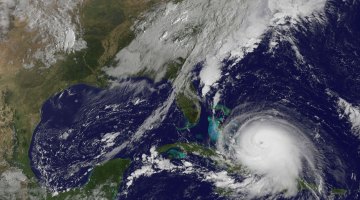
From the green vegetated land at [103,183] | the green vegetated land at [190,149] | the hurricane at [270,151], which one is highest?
the hurricane at [270,151]

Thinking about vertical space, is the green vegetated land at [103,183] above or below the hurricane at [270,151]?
below

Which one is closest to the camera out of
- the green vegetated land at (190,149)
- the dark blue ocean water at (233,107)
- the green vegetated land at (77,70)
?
the dark blue ocean water at (233,107)

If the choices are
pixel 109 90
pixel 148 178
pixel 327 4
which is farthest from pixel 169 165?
pixel 327 4

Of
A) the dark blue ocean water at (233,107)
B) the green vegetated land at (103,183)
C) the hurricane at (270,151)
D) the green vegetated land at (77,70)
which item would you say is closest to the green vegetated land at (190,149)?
the dark blue ocean water at (233,107)

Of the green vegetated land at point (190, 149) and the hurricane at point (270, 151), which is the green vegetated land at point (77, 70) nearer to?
the green vegetated land at point (190, 149)

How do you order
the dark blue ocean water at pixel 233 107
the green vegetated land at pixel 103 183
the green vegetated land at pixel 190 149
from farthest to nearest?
the green vegetated land at pixel 103 183
the green vegetated land at pixel 190 149
the dark blue ocean water at pixel 233 107

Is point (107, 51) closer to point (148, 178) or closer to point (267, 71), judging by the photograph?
point (148, 178)

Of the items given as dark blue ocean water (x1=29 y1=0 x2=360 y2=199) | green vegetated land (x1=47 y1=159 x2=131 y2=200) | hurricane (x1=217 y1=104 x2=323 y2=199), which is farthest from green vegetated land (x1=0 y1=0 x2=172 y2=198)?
hurricane (x1=217 y1=104 x2=323 y2=199)
